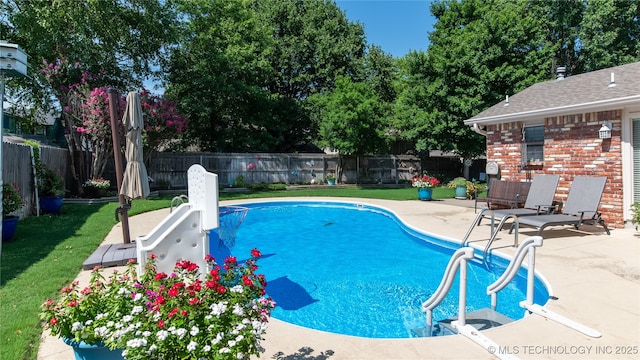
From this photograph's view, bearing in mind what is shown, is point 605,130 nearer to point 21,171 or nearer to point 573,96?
point 573,96

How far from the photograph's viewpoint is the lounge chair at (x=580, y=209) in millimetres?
6902

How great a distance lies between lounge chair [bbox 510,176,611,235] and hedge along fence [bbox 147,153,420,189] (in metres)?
13.6

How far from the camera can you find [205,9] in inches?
783

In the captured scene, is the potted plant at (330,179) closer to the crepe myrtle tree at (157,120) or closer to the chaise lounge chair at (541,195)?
the crepe myrtle tree at (157,120)

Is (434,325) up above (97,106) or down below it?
below

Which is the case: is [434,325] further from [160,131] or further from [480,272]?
[160,131]

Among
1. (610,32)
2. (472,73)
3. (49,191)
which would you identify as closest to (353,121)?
(472,73)

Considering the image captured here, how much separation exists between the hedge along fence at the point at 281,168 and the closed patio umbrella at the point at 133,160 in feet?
37.8

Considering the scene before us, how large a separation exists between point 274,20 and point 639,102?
22951 mm

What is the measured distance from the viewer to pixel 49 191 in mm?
10008

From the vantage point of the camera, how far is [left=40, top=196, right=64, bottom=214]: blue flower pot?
32.3ft

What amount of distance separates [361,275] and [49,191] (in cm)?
921

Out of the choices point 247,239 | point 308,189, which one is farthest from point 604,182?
point 308,189

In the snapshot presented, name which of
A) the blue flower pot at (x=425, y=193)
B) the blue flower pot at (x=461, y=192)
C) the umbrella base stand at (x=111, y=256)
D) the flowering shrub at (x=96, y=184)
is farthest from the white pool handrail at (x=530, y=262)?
the flowering shrub at (x=96, y=184)
